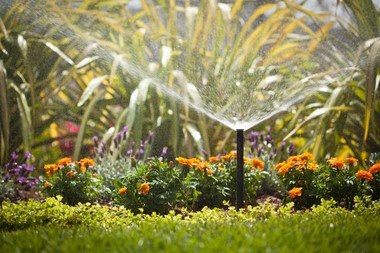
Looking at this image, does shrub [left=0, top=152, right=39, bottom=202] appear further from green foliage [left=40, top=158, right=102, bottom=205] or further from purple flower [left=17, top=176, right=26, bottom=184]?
green foliage [left=40, top=158, right=102, bottom=205]

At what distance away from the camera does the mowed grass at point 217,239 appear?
5.94 feet

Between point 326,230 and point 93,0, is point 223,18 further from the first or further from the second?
point 326,230

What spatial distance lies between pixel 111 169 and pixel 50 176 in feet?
1.75

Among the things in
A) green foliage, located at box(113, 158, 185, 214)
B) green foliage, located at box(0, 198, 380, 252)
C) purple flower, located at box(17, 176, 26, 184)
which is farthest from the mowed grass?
purple flower, located at box(17, 176, 26, 184)

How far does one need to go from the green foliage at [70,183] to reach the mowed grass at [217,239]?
125 centimetres

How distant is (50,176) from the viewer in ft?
12.5

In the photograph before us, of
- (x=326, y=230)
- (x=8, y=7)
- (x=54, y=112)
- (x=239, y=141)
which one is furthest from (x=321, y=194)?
(x=8, y=7)

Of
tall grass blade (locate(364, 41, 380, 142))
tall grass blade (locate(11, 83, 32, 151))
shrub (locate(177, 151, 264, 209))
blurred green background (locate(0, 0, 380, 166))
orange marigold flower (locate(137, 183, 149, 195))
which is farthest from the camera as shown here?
blurred green background (locate(0, 0, 380, 166))

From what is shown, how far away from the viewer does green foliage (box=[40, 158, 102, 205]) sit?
3689 millimetres

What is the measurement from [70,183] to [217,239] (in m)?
1.96

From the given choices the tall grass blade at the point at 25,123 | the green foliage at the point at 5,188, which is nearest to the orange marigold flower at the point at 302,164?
the green foliage at the point at 5,188

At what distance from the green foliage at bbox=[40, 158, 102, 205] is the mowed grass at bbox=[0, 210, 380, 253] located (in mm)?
1247

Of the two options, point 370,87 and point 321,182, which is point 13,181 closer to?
point 321,182

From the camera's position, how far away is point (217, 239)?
1.92 metres
